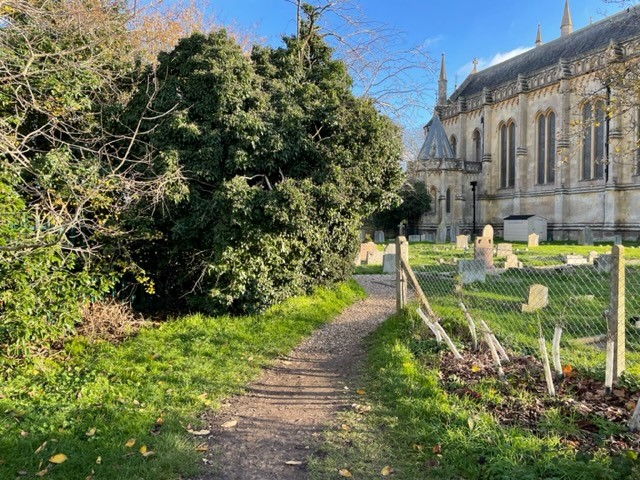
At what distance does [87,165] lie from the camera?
6395mm

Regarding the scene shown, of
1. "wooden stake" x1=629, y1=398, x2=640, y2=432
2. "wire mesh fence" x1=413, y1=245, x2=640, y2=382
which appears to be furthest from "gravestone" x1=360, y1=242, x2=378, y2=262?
"wooden stake" x1=629, y1=398, x2=640, y2=432

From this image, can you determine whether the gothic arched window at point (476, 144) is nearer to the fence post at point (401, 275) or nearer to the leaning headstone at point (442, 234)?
the leaning headstone at point (442, 234)

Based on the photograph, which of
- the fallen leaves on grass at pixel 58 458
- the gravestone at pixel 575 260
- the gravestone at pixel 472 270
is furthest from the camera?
the gravestone at pixel 575 260

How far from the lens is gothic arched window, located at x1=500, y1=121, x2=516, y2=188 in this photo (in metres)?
41.0

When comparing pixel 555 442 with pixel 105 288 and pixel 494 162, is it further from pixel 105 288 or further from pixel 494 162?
pixel 494 162

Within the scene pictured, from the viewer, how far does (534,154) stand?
38.5m

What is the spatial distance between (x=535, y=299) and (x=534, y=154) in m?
34.0

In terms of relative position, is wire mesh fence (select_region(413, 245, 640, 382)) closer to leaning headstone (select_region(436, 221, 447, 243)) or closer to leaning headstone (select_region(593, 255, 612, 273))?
leaning headstone (select_region(593, 255, 612, 273))

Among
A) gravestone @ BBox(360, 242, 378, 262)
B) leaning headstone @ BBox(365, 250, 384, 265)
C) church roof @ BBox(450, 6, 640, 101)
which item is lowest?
leaning headstone @ BBox(365, 250, 384, 265)

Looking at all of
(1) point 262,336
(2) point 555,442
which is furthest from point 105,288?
(2) point 555,442

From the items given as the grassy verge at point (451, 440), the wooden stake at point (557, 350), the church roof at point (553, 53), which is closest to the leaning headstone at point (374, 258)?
the grassy verge at point (451, 440)

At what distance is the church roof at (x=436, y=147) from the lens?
4103 centimetres

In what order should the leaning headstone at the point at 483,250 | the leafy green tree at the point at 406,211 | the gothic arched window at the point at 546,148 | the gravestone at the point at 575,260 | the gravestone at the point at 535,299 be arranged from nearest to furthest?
the gravestone at the point at 535,299, the leaning headstone at the point at 483,250, the gravestone at the point at 575,260, the gothic arched window at the point at 546,148, the leafy green tree at the point at 406,211

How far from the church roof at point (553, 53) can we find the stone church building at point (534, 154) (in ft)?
0.36
